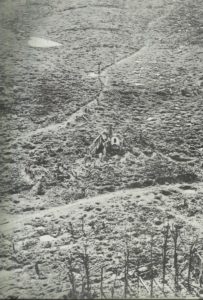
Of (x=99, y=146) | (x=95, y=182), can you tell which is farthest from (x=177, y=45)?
(x=95, y=182)

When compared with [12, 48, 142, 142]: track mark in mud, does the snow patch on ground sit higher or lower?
higher

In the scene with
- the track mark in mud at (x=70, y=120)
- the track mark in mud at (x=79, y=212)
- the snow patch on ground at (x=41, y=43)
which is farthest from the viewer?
the snow patch on ground at (x=41, y=43)

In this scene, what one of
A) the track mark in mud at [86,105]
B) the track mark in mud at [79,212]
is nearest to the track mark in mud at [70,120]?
Answer: the track mark in mud at [86,105]

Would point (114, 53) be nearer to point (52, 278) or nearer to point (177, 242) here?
point (177, 242)

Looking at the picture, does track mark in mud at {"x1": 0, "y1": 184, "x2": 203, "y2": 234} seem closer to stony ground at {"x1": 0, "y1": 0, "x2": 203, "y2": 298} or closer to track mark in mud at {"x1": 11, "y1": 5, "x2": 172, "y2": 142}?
stony ground at {"x1": 0, "y1": 0, "x2": 203, "y2": 298}

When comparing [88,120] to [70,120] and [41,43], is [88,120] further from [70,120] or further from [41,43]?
[41,43]

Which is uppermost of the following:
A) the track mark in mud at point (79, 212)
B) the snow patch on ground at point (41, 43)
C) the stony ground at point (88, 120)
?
the snow patch on ground at point (41, 43)

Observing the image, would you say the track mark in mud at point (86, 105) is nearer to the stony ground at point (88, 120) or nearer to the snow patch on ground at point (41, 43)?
the stony ground at point (88, 120)

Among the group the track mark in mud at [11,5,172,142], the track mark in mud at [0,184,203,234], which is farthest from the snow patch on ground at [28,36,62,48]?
the track mark in mud at [0,184,203,234]
